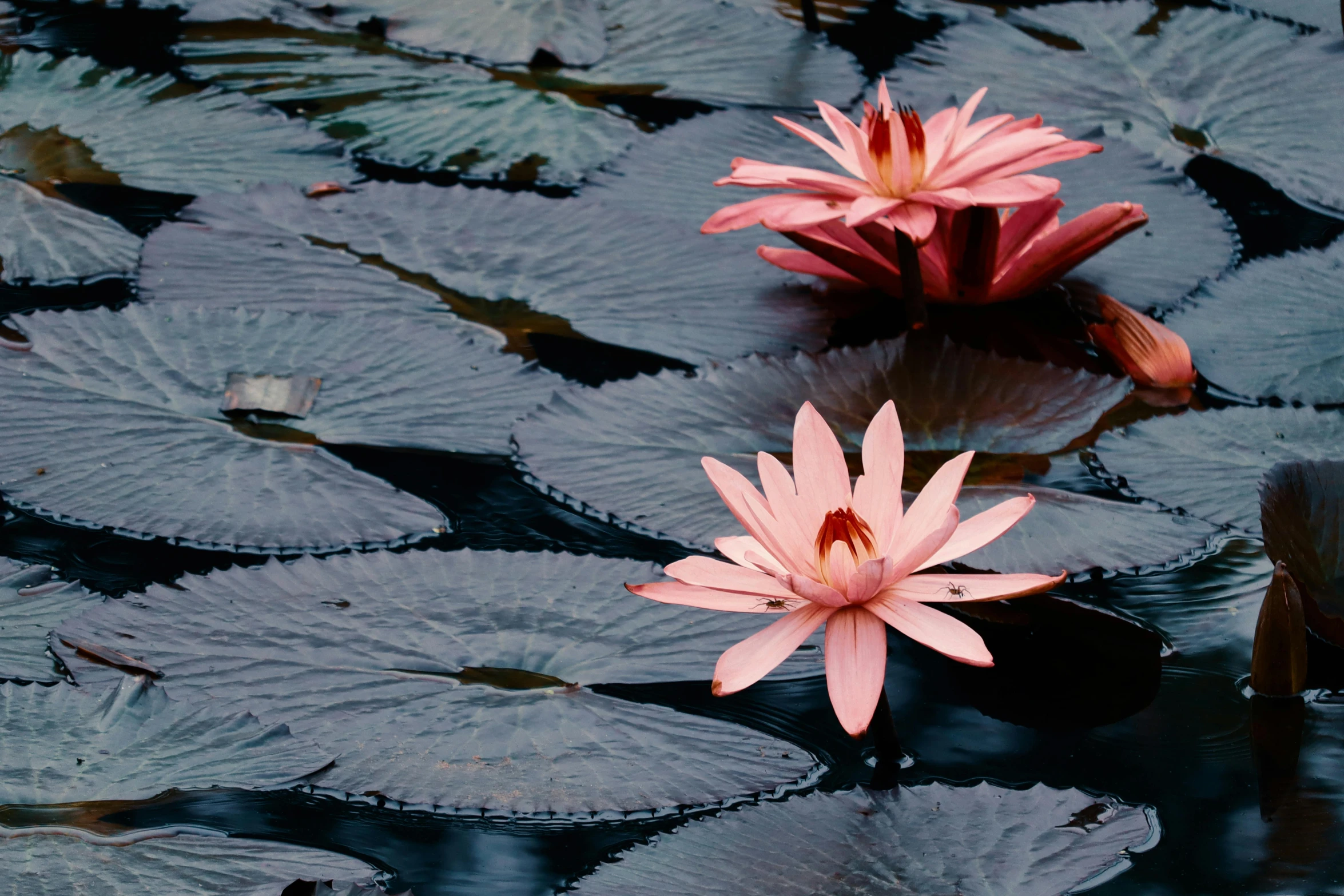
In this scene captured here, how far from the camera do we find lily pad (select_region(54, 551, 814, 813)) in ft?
3.73

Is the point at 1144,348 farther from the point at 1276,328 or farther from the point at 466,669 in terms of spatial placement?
the point at 466,669

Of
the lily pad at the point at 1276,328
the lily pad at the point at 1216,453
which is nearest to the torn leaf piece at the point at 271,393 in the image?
the lily pad at the point at 1216,453

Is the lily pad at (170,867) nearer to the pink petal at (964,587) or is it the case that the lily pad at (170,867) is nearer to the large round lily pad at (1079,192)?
the pink petal at (964,587)

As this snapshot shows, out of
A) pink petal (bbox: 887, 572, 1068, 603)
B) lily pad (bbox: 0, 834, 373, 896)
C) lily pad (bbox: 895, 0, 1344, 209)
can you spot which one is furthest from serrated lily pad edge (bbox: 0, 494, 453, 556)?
lily pad (bbox: 895, 0, 1344, 209)

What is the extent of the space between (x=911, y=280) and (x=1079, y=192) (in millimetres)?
550

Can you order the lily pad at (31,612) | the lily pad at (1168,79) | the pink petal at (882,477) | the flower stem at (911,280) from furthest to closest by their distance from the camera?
the lily pad at (1168,79), the flower stem at (911,280), the lily pad at (31,612), the pink petal at (882,477)

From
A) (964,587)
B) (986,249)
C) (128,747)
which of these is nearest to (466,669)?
(128,747)

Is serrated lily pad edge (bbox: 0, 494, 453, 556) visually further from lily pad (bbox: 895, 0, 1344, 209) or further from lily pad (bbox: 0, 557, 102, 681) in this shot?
lily pad (bbox: 895, 0, 1344, 209)

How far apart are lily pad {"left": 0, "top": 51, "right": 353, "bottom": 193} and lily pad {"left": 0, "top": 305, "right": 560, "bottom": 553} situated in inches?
21.2

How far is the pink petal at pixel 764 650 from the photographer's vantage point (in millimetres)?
973

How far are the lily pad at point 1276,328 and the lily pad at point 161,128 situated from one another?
154 cm

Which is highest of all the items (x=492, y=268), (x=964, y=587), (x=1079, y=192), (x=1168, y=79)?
(x=1168, y=79)

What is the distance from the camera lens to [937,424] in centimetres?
161

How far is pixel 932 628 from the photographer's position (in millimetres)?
998
